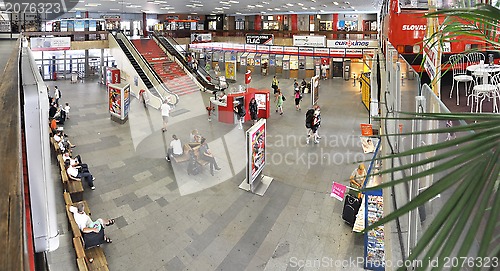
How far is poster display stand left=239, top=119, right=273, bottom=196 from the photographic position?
930 cm

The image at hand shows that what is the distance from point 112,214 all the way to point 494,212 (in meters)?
8.51

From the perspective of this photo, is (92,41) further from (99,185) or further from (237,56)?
(99,185)

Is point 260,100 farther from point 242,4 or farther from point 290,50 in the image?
point 242,4

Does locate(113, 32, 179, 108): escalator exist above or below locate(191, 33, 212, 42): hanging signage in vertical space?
below

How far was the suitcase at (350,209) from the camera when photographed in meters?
7.58

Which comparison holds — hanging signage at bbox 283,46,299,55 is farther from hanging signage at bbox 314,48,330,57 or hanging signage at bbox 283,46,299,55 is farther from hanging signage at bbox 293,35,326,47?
hanging signage at bbox 314,48,330,57

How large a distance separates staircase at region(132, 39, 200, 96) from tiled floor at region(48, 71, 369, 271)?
7.97 metres

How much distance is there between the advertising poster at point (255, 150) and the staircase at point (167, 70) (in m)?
13.8

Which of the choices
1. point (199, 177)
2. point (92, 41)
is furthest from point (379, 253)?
point (92, 41)

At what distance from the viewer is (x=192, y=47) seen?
3512 cm

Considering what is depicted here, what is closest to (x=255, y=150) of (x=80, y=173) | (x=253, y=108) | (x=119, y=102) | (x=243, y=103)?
(x=80, y=173)

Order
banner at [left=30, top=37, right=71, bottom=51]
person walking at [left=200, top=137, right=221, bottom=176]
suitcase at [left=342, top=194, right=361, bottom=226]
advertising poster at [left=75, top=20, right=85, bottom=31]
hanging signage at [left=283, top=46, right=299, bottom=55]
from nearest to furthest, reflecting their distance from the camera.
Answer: suitcase at [left=342, top=194, right=361, bottom=226] → person walking at [left=200, top=137, right=221, bottom=176] → banner at [left=30, top=37, right=71, bottom=51] → hanging signage at [left=283, top=46, right=299, bottom=55] → advertising poster at [left=75, top=20, right=85, bottom=31]

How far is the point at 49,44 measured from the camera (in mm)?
24297

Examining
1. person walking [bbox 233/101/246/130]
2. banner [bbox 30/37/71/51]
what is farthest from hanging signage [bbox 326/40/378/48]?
banner [bbox 30/37/71/51]
